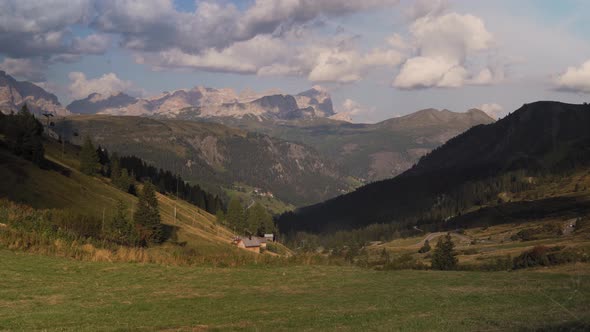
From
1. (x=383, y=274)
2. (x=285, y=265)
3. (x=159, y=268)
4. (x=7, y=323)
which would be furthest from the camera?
(x=285, y=265)

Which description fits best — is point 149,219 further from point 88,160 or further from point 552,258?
point 552,258

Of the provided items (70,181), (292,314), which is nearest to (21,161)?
(70,181)

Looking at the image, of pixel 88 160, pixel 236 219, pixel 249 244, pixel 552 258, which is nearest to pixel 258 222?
pixel 236 219

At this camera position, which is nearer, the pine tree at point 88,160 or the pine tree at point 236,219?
the pine tree at point 88,160

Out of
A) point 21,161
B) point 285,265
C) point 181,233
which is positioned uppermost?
point 21,161

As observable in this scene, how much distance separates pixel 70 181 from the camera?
100m

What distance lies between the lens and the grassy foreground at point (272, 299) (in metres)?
16.0

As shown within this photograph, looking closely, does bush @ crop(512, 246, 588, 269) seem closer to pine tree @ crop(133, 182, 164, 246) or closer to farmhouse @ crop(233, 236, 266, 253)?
pine tree @ crop(133, 182, 164, 246)

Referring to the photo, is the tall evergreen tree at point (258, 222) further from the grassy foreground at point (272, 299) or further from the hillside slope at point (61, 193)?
the grassy foreground at point (272, 299)

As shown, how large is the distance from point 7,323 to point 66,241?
14327mm

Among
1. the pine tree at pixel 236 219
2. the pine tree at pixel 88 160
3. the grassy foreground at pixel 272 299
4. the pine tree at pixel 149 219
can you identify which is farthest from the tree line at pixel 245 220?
the grassy foreground at pixel 272 299

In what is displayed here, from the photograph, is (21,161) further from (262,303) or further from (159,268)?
(262,303)

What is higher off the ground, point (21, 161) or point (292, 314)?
point (21, 161)

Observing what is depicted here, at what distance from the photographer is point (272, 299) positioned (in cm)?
2111
